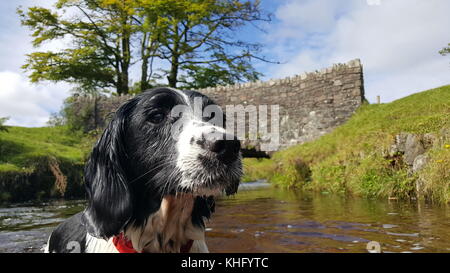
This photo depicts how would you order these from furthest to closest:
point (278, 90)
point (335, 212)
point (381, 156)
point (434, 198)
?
point (278, 90) < point (381, 156) < point (434, 198) < point (335, 212)

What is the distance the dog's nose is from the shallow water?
27.4 inches

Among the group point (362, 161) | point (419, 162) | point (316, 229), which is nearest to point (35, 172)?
point (362, 161)

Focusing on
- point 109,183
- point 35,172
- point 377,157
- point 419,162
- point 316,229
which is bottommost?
point 316,229

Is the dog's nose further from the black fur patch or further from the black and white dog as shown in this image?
the black fur patch

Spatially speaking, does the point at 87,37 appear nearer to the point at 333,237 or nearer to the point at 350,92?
the point at 350,92

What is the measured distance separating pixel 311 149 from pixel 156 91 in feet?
36.6

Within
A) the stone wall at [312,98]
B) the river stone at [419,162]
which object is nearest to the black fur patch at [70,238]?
the river stone at [419,162]

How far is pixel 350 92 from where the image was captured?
14.6 m

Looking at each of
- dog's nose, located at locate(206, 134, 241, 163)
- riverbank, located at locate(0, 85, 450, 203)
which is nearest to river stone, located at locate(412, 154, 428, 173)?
riverbank, located at locate(0, 85, 450, 203)

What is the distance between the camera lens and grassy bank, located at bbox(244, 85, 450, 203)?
7133 mm

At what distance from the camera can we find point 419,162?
753 centimetres

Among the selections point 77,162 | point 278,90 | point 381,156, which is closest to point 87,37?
point 77,162

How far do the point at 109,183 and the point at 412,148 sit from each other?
7.65 metres

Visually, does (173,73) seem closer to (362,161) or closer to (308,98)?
(308,98)
